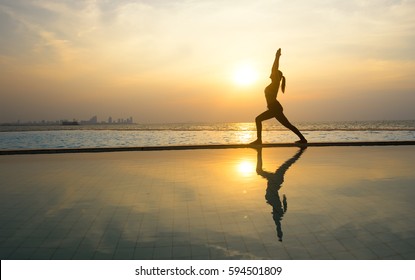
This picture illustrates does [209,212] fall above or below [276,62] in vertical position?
below

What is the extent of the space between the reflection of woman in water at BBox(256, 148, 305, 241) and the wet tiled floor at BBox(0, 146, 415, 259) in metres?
0.02

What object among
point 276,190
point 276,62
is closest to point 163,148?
point 276,62

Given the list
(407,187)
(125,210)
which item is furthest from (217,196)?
(407,187)

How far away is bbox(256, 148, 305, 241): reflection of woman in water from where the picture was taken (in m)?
4.73

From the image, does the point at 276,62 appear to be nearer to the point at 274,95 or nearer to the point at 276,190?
the point at 274,95

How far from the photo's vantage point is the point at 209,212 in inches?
196

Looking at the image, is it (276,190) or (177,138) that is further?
(177,138)

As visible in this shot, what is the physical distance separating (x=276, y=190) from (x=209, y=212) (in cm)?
180

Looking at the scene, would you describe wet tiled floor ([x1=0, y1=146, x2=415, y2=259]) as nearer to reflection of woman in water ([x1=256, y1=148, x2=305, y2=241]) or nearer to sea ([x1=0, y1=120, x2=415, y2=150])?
reflection of woman in water ([x1=256, y1=148, x2=305, y2=241])

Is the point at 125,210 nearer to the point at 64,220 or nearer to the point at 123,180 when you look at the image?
the point at 64,220

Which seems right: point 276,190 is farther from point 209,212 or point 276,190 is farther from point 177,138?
point 177,138

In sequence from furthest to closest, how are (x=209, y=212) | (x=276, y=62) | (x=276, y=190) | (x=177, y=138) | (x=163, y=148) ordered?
1. (x=177, y=138)
2. (x=163, y=148)
3. (x=276, y=62)
4. (x=276, y=190)
5. (x=209, y=212)

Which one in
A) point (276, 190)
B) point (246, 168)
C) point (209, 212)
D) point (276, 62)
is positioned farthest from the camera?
point (276, 62)
